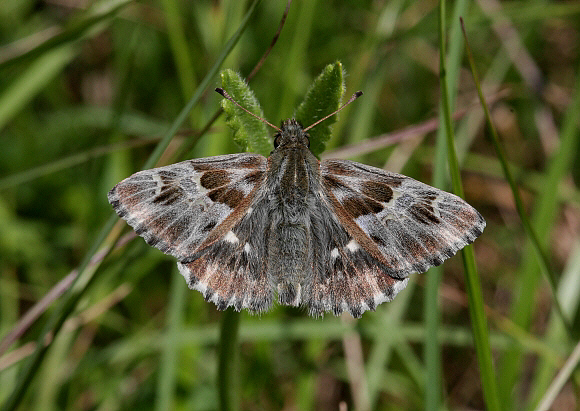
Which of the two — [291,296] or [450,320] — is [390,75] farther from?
[291,296]

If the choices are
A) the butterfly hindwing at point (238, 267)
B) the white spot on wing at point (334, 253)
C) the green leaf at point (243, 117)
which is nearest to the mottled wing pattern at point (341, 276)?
the white spot on wing at point (334, 253)

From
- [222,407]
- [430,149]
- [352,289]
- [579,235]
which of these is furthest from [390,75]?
[222,407]

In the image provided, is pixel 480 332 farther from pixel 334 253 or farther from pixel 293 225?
pixel 293 225

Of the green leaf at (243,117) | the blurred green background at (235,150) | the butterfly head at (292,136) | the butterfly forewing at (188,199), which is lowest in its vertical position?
the blurred green background at (235,150)

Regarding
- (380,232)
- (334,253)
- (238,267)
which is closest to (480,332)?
(380,232)

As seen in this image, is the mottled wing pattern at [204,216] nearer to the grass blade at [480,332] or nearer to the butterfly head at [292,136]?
the butterfly head at [292,136]
